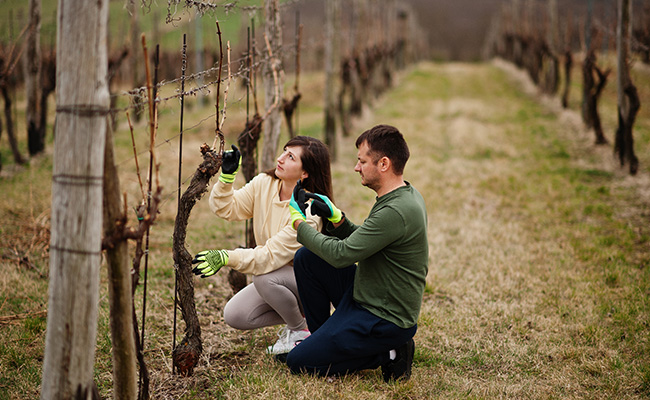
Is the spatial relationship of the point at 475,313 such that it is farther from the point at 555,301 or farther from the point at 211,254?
the point at 211,254

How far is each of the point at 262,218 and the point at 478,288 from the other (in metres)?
2.37

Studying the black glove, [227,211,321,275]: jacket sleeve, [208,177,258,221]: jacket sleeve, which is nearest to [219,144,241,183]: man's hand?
the black glove

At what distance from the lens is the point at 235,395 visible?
3.04 m

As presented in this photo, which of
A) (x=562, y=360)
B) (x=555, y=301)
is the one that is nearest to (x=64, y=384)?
(x=562, y=360)

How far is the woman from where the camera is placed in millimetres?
3410

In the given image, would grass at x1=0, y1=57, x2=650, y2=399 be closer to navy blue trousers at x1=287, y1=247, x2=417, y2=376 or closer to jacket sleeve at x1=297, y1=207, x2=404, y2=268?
navy blue trousers at x1=287, y1=247, x2=417, y2=376

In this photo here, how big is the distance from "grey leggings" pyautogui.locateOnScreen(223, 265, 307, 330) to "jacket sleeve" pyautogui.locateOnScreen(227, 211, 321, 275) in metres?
0.10

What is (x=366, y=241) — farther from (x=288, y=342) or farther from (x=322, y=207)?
(x=288, y=342)

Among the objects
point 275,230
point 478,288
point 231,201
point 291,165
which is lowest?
point 478,288

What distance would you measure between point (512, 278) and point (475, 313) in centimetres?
92

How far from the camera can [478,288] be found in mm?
4961

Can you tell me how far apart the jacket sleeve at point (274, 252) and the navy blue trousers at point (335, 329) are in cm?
8

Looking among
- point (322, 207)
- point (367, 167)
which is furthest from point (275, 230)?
point (367, 167)

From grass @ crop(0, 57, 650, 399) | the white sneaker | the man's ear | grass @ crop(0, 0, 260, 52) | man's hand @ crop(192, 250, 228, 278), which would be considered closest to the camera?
man's hand @ crop(192, 250, 228, 278)
